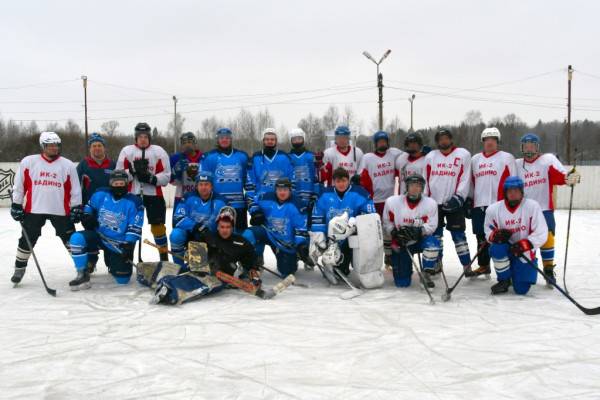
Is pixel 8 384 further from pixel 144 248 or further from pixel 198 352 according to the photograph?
pixel 144 248

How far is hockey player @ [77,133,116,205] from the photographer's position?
4652 mm

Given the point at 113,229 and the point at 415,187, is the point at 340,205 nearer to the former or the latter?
the point at 415,187

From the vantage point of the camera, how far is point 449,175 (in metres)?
4.53

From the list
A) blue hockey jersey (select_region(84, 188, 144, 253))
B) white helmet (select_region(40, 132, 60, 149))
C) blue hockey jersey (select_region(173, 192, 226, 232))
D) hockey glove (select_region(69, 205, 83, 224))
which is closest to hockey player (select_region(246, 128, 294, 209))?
blue hockey jersey (select_region(173, 192, 226, 232))

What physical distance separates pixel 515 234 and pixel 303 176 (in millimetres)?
2128

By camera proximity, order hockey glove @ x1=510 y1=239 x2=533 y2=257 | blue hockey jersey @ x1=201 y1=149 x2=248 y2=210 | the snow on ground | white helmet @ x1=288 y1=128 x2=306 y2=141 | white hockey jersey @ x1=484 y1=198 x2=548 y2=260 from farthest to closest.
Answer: white helmet @ x1=288 y1=128 x2=306 y2=141
blue hockey jersey @ x1=201 y1=149 x2=248 y2=210
white hockey jersey @ x1=484 y1=198 x2=548 y2=260
hockey glove @ x1=510 y1=239 x2=533 y2=257
the snow on ground

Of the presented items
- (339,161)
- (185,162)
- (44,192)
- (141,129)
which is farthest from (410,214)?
(44,192)

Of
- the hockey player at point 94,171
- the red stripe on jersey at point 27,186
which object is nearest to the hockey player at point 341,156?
the hockey player at point 94,171

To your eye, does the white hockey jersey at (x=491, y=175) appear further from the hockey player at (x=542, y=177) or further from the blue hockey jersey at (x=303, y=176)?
the blue hockey jersey at (x=303, y=176)

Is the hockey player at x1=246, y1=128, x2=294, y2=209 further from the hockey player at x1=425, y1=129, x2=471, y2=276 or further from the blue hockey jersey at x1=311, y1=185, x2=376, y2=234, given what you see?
the hockey player at x1=425, y1=129, x2=471, y2=276

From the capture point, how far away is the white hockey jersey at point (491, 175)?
4.44 metres

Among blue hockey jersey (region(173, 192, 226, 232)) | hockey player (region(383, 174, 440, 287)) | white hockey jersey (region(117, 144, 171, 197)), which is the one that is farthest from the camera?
white hockey jersey (region(117, 144, 171, 197))

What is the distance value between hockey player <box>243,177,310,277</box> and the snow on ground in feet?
1.55

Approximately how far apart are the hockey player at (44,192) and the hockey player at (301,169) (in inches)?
83.7
